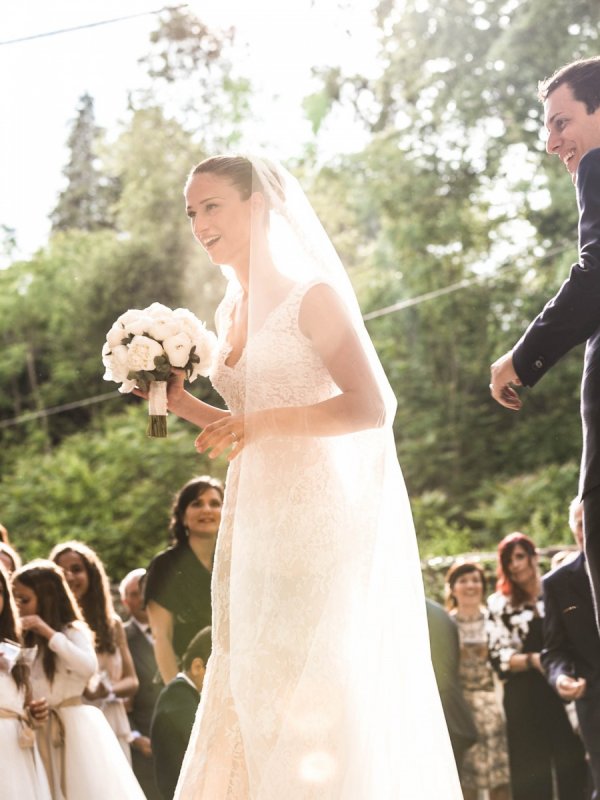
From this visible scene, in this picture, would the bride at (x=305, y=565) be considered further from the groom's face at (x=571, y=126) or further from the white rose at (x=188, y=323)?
the groom's face at (x=571, y=126)

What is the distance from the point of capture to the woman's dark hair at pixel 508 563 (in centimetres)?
610

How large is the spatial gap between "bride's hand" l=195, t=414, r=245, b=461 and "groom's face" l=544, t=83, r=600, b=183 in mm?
996

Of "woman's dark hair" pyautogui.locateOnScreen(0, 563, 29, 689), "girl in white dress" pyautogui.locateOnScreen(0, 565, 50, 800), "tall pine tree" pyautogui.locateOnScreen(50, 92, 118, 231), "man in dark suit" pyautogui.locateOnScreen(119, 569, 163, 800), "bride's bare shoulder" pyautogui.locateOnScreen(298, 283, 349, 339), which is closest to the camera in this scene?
"bride's bare shoulder" pyautogui.locateOnScreen(298, 283, 349, 339)

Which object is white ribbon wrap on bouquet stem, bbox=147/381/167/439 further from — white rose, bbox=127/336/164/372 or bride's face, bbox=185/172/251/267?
bride's face, bbox=185/172/251/267

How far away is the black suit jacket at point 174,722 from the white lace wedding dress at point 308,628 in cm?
182

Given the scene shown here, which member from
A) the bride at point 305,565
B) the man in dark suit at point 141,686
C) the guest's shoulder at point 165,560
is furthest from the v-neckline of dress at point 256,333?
the man in dark suit at point 141,686

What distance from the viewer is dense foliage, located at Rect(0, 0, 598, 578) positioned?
1500 centimetres

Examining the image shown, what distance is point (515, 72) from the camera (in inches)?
583

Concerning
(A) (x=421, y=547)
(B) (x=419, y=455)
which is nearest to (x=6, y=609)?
(A) (x=421, y=547)

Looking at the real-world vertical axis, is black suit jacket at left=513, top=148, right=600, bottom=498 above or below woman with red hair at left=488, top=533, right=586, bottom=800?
above

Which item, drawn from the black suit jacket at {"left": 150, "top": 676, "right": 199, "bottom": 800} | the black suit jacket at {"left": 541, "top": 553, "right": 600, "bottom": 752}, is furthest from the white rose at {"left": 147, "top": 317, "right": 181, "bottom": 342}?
the black suit jacket at {"left": 541, "top": 553, "right": 600, "bottom": 752}

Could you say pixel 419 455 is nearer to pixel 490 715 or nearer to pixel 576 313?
pixel 490 715

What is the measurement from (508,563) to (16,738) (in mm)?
2771

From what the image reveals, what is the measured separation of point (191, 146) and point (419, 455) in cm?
601
